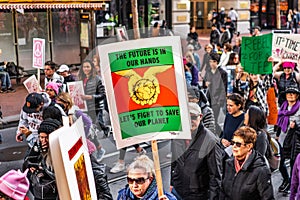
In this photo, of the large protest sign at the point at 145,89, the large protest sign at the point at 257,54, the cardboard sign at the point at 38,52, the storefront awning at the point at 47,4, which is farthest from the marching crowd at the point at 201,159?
the storefront awning at the point at 47,4

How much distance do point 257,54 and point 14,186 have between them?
631 centimetres

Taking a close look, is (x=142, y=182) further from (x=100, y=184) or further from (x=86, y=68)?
(x=86, y=68)

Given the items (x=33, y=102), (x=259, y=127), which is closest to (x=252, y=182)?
(x=259, y=127)

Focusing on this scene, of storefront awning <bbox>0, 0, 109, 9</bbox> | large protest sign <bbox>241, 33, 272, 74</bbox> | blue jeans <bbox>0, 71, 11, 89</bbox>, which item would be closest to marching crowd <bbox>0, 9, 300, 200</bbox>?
large protest sign <bbox>241, 33, 272, 74</bbox>

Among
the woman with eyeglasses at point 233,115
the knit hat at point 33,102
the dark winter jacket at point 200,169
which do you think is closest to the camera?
the dark winter jacket at point 200,169

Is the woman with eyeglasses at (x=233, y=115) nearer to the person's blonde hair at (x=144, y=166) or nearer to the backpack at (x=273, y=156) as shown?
the backpack at (x=273, y=156)

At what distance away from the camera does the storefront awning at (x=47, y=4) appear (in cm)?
1545

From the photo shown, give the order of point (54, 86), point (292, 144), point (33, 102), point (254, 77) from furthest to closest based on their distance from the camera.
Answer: point (254, 77), point (54, 86), point (292, 144), point (33, 102)

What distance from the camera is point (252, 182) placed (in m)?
4.84

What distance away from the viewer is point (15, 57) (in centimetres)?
1703

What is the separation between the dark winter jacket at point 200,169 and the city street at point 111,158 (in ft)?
7.50

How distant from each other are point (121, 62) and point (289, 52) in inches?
201

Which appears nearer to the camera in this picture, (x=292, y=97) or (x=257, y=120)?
(x=257, y=120)

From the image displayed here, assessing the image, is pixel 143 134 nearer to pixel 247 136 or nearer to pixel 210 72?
pixel 247 136
